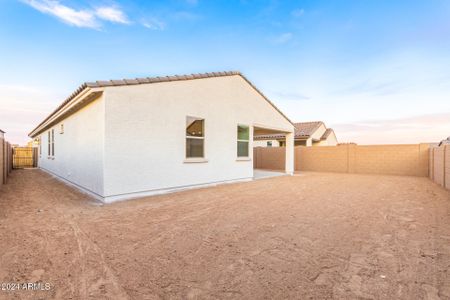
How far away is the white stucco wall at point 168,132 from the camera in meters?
6.96

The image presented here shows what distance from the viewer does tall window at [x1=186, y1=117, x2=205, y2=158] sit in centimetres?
905

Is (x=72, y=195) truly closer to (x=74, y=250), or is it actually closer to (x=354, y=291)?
(x=74, y=250)

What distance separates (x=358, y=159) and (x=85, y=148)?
56.2 ft

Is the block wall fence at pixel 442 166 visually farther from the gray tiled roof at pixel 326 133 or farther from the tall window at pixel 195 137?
the gray tiled roof at pixel 326 133

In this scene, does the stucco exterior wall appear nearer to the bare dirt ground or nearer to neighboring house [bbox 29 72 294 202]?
neighboring house [bbox 29 72 294 202]

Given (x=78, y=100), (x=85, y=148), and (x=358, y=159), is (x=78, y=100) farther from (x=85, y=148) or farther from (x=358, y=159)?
(x=358, y=159)

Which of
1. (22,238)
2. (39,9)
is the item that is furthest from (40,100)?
(22,238)

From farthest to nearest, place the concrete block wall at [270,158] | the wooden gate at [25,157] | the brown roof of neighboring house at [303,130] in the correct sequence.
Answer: the brown roof of neighboring house at [303,130] < the wooden gate at [25,157] < the concrete block wall at [270,158]

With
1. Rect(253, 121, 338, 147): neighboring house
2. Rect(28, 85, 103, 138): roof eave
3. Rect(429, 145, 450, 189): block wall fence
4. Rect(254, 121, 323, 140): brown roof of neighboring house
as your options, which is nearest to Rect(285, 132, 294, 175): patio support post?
Rect(253, 121, 338, 147): neighboring house

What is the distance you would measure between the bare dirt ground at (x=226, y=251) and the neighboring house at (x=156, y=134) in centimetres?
136

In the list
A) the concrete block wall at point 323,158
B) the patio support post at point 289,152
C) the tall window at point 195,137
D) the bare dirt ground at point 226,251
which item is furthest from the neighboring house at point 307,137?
the bare dirt ground at point 226,251

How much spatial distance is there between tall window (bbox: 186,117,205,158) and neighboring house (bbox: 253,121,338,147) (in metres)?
13.9

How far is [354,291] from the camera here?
7.99 feet

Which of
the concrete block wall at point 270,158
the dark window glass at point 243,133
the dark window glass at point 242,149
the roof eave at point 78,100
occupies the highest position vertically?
the roof eave at point 78,100
